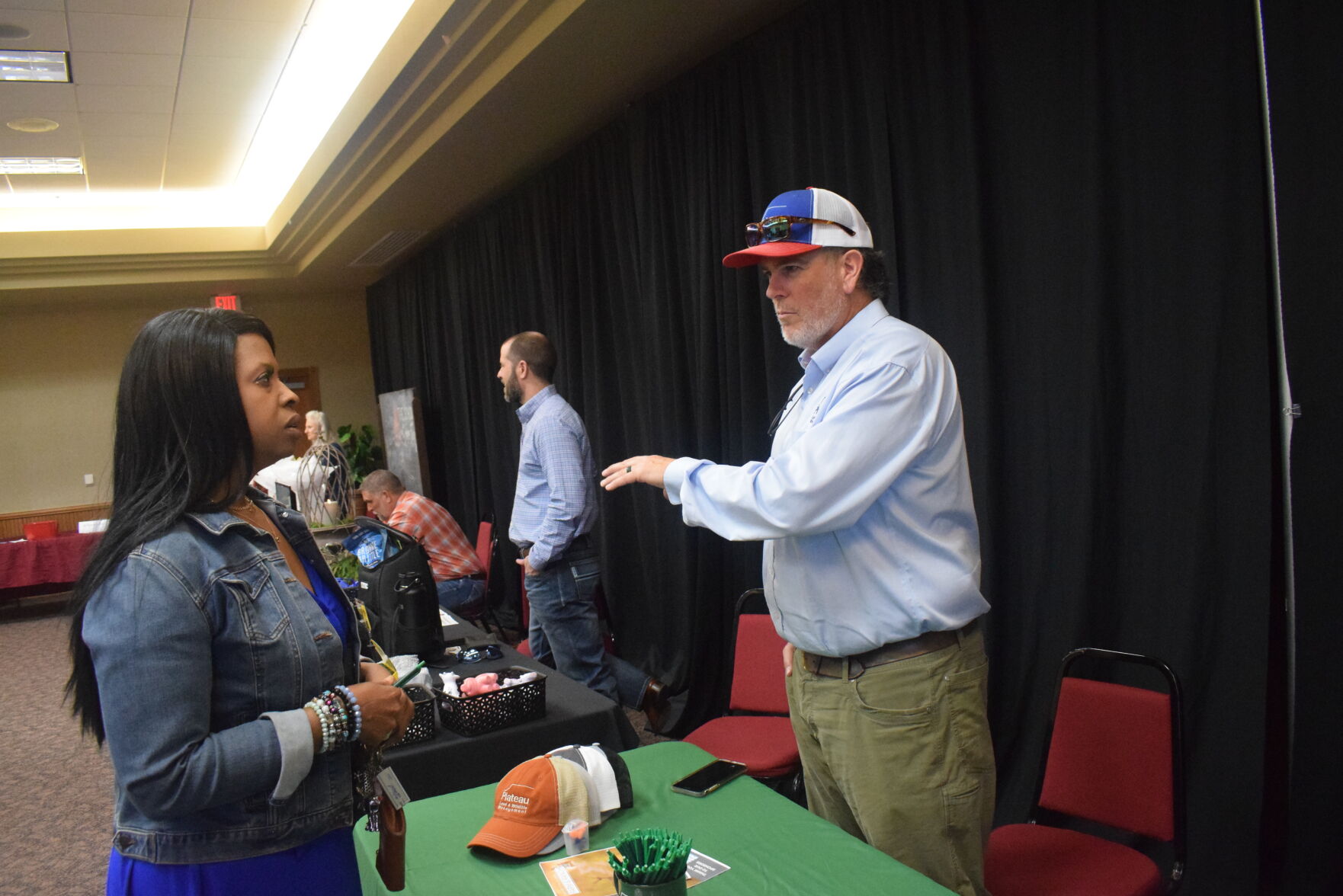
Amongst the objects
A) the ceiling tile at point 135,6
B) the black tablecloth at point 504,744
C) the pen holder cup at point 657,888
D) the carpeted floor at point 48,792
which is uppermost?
the ceiling tile at point 135,6

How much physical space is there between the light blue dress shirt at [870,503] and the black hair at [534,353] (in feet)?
6.53

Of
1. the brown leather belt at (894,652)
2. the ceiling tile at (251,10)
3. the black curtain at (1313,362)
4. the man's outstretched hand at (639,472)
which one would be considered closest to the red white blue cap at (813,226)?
the man's outstretched hand at (639,472)

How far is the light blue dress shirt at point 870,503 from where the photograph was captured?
4.95ft

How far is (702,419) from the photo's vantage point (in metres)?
3.99

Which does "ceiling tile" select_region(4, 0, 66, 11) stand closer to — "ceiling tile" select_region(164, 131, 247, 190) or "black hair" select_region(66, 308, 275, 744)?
"ceiling tile" select_region(164, 131, 247, 190)

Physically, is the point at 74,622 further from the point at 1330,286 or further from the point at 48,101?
the point at 48,101

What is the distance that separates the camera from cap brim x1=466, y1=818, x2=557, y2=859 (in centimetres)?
140

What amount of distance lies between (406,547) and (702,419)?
1.64m

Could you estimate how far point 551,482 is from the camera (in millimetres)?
3395

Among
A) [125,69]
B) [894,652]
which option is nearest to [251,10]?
[125,69]

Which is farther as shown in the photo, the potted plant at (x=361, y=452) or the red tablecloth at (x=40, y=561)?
the potted plant at (x=361, y=452)

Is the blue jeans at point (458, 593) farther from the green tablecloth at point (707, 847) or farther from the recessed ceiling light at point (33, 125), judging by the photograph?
the recessed ceiling light at point (33, 125)

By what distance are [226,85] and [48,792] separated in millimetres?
3721

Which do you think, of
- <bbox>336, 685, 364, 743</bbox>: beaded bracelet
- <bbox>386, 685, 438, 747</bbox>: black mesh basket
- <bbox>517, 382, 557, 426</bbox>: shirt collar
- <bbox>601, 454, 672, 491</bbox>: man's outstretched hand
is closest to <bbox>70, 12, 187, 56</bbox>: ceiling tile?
<bbox>517, 382, 557, 426</bbox>: shirt collar
